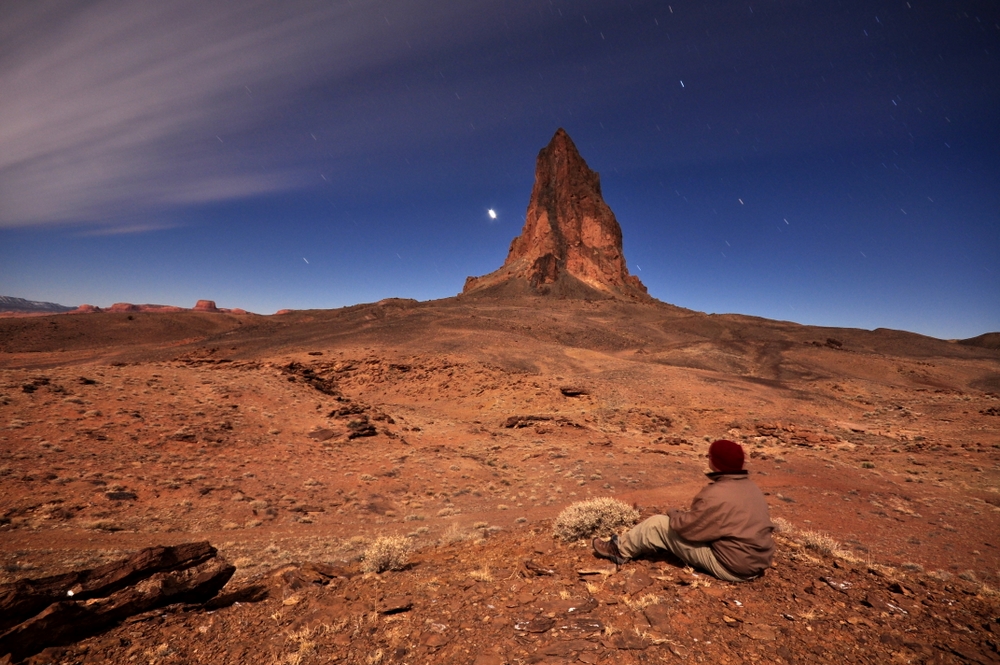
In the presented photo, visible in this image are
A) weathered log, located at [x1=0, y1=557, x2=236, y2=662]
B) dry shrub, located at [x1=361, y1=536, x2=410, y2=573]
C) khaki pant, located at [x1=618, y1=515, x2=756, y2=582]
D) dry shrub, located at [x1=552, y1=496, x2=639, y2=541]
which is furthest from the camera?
dry shrub, located at [x1=552, y1=496, x2=639, y2=541]

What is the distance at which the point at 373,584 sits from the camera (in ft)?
15.9

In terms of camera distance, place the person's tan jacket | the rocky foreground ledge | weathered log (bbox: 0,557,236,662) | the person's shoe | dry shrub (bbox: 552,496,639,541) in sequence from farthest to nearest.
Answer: dry shrub (bbox: 552,496,639,541)
the person's shoe
the person's tan jacket
the rocky foreground ledge
weathered log (bbox: 0,557,236,662)

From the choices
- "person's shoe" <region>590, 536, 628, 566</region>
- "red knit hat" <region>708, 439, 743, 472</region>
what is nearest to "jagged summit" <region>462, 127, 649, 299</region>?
"person's shoe" <region>590, 536, 628, 566</region>

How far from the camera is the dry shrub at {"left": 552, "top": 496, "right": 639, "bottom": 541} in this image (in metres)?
6.11

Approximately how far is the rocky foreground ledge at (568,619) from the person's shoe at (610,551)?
0.17 meters

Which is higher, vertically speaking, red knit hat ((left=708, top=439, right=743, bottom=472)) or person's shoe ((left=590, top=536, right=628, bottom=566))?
red knit hat ((left=708, top=439, right=743, bottom=472))

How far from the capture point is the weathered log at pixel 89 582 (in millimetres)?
3523

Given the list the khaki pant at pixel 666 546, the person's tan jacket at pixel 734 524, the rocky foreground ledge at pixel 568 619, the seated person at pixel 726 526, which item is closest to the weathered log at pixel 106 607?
the rocky foreground ledge at pixel 568 619

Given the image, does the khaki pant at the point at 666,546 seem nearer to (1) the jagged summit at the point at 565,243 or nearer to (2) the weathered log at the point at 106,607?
(2) the weathered log at the point at 106,607

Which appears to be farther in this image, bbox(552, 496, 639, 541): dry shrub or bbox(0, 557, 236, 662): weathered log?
bbox(552, 496, 639, 541): dry shrub

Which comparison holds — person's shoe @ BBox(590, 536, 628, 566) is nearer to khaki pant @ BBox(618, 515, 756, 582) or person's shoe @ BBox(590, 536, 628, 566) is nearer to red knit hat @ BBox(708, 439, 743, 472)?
khaki pant @ BBox(618, 515, 756, 582)

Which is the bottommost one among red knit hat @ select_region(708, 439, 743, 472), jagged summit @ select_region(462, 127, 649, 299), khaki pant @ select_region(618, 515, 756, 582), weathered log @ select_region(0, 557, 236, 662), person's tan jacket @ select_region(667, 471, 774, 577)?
weathered log @ select_region(0, 557, 236, 662)

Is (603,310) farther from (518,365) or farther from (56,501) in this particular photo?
(56,501)

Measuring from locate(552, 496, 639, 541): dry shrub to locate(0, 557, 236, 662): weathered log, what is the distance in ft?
14.3
